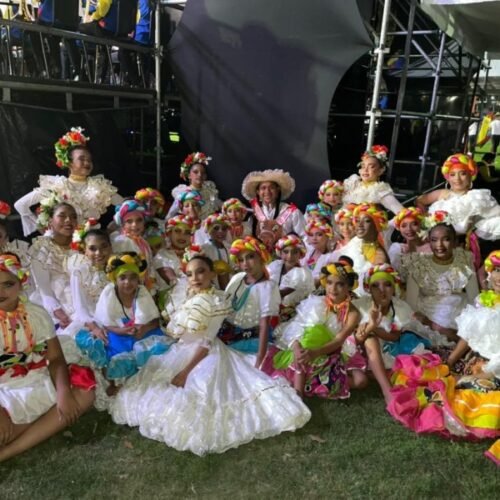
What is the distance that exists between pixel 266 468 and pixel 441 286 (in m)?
2.16

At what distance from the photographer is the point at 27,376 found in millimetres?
2971

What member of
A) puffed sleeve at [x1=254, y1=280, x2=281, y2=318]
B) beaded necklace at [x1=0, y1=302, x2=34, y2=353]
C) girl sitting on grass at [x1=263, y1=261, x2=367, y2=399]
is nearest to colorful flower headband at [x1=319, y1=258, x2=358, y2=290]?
girl sitting on grass at [x1=263, y1=261, x2=367, y2=399]

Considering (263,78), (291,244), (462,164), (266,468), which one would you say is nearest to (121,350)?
(266,468)

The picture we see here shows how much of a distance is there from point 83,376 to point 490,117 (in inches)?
533

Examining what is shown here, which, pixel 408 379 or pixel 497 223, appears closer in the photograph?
pixel 408 379

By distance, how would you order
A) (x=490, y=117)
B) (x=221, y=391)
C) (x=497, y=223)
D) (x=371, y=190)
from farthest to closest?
1. (x=490, y=117)
2. (x=371, y=190)
3. (x=497, y=223)
4. (x=221, y=391)

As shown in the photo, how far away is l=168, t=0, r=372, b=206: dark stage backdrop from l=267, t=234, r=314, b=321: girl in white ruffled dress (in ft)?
5.61

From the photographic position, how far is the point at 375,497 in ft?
8.56

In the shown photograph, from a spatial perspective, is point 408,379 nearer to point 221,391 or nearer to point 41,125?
point 221,391

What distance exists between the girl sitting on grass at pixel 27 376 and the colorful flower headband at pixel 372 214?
2.56 m

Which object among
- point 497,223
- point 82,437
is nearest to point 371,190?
point 497,223

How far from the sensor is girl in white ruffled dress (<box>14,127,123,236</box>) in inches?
181

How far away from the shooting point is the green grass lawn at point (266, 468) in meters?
2.63

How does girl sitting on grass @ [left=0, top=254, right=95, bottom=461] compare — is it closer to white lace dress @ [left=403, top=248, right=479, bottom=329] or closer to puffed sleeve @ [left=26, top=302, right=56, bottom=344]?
puffed sleeve @ [left=26, top=302, right=56, bottom=344]
